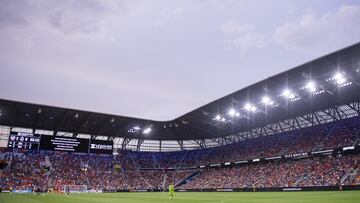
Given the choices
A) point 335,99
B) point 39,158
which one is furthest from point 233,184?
point 39,158

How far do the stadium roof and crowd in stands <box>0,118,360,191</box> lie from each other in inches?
186

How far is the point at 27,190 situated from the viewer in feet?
217

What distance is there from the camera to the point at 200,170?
8438 centimetres

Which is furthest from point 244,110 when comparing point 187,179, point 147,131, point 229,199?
point 229,199

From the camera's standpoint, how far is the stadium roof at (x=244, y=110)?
146 feet

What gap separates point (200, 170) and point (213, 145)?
864 centimetres

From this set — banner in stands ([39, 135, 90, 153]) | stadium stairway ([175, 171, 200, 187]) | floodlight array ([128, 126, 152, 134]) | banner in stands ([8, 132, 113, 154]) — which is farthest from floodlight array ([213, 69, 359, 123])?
banner in stands ([39, 135, 90, 153])

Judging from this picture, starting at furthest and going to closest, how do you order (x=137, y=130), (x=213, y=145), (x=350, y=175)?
(x=213, y=145) < (x=137, y=130) < (x=350, y=175)

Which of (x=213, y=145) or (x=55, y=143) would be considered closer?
(x=55, y=143)

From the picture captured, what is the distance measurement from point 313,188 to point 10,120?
63611 mm

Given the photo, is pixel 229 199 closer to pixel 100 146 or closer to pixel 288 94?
pixel 288 94

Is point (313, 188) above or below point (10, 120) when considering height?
below

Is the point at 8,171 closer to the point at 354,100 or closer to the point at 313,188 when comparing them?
the point at 313,188

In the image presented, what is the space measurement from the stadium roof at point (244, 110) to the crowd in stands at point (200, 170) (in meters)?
4.73
